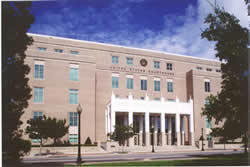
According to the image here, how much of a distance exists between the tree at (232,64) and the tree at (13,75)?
951cm

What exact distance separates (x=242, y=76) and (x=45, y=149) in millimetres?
21980

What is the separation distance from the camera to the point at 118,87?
40.3m

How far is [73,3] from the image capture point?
54.7 feet

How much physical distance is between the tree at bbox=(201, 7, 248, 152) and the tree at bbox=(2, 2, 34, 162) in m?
9.51

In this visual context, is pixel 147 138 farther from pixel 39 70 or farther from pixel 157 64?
pixel 39 70

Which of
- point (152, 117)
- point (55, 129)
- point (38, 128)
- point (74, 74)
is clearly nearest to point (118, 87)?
point (152, 117)

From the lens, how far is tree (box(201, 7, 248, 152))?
48.0ft

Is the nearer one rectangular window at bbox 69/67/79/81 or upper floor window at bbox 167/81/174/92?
rectangular window at bbox 69/67/79/81

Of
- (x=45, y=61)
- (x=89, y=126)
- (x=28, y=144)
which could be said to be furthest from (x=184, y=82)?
(x=28, y=144)

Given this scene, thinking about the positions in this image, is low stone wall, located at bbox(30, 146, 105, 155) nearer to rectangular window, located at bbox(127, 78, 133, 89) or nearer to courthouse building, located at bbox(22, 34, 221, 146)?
courthouse building, located at bbox(22, 34, 221, 146)

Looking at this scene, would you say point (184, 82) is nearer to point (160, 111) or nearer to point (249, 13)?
point (160, 111)

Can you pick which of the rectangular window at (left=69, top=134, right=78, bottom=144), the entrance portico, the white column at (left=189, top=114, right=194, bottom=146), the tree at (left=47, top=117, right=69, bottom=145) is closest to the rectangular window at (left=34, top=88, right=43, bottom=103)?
the rectangular window at (left=69, top=134, right=78, bottom=144)

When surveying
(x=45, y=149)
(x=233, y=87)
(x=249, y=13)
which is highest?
(x=249, y=13)

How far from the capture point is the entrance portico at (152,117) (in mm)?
35906
